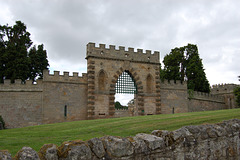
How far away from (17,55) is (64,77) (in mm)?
7433

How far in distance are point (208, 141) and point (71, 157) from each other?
4209 mm

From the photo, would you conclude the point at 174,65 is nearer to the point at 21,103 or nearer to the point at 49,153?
the point at 21,103

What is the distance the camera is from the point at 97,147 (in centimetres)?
478

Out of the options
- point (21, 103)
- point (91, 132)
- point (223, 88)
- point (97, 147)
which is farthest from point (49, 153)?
point (223, 88)

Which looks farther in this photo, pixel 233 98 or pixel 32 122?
pixel 233 98

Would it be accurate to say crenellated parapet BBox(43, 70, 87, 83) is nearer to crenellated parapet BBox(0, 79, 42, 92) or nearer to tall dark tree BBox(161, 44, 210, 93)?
crenellated parapet BBox(0, 79, 42, 92)

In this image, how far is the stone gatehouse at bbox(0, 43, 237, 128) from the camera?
2214 cm

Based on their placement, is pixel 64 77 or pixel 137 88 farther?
pixel 137 88

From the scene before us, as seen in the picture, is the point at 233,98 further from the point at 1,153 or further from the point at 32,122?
the point at 1,153

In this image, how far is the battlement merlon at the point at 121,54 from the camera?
24812 millimetres

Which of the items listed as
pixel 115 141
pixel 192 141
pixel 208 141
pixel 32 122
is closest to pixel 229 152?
pixel 208 141

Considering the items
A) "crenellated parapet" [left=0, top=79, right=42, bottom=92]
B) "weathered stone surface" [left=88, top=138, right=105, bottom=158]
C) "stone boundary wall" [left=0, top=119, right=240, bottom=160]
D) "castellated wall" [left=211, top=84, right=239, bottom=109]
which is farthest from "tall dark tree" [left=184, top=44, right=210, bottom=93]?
"weathered stone surface" [left=88, top=138, right=105, bottom=158]

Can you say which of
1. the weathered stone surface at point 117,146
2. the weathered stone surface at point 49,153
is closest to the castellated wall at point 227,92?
the weathered stone surface at point 117,146

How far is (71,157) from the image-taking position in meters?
4.43
